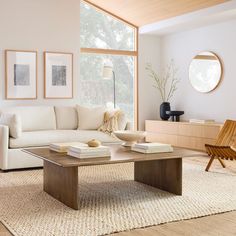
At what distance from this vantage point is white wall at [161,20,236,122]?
7.09 m

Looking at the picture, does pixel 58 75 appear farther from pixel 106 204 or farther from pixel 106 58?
pixel 106 204

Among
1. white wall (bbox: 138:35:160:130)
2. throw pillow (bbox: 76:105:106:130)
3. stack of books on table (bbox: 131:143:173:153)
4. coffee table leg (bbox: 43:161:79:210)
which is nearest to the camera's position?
coffee table leg (bbox: 43:161:79:210)

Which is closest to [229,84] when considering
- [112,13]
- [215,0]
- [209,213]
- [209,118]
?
[209,118]

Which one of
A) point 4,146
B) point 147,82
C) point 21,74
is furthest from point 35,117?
point 147,82

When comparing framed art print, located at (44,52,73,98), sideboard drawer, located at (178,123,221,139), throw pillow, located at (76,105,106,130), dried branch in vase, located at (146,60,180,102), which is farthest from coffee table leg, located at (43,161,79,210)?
dried branch in vase, located at (146,60,180,102)

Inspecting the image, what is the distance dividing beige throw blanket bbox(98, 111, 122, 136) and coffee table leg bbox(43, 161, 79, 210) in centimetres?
212

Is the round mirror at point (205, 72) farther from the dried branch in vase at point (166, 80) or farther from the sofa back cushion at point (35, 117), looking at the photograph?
the sofa back cushion at point (35, 117)

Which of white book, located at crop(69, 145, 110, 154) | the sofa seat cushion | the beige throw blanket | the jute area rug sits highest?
the beige throw blanket

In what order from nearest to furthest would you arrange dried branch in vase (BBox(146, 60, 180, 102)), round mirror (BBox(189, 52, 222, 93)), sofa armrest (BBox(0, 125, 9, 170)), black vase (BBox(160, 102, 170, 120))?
1. sofa armrest (BBox(0, 125, 9, 170))
2. round mirror (BBox(189, 52, 222, 93))
3. black vase (BBox(160, 102, 170, 120))
4. dried branch in vase (BBox(146, 60, 180, 102))

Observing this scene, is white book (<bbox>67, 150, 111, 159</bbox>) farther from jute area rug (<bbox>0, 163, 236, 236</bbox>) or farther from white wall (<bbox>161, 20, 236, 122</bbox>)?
white wall (<bbox>161, 20, 236, 122</bbox>)

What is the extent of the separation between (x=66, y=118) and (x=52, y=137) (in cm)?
94

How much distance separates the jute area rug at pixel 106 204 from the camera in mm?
3096

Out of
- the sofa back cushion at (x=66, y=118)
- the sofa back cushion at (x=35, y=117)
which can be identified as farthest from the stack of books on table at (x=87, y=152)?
the sofa back cushion at (x=66, y=118)

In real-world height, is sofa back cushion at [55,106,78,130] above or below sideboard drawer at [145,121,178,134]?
above
